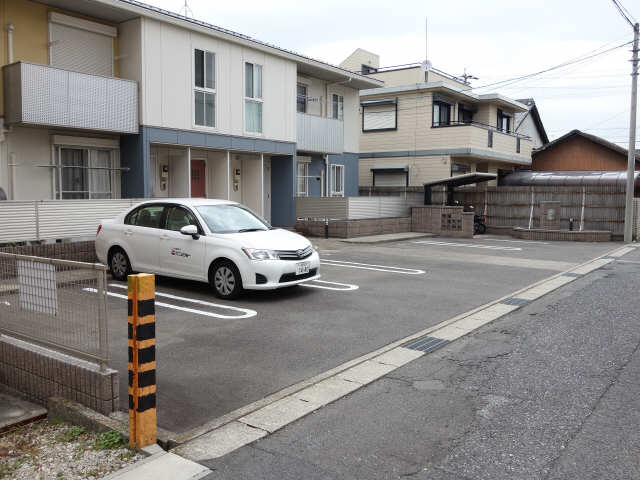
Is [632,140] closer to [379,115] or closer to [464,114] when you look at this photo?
[464,114]

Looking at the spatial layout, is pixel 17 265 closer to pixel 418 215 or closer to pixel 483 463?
pixel 483 463

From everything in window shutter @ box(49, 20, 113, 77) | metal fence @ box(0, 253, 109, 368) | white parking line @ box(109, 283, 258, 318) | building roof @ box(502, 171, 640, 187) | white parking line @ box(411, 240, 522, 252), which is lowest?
white parking line @ box(109, 283, 258, 318)

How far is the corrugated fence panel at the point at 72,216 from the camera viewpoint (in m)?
11.2

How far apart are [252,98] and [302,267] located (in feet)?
31.6

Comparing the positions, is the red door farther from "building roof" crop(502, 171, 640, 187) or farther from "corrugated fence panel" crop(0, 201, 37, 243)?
"building roof" crop(502, 171, 640, 187)

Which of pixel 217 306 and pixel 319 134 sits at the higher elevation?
pixel 319 134

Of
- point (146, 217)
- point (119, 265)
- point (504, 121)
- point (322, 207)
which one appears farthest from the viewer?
point (504, 121)

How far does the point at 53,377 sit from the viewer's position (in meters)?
4.73

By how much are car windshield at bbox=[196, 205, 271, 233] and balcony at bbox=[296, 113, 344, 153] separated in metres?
10.3

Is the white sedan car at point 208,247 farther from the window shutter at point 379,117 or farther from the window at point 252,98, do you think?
the window shutter at point 379,117

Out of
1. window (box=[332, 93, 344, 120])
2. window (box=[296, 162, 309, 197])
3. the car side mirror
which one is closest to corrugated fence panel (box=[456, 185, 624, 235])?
window (box=[332, 93, 344, 120])

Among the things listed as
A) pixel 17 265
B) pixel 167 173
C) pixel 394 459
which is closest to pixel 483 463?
pixel 394 459

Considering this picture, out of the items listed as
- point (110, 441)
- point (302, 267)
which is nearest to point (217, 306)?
point (302, 267)

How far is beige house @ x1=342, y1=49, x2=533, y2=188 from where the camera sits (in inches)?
1038
